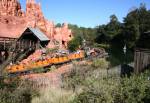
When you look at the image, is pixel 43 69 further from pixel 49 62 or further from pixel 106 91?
pixel 106 91

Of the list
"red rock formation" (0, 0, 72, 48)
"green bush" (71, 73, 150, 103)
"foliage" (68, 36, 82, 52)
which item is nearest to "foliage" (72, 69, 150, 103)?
"green bush" (71, 73, 150, 103)

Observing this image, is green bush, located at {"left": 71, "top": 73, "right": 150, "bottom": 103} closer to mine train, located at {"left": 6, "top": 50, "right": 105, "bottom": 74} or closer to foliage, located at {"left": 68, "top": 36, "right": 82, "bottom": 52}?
mine train, located at {"left": 6, "top": 50, "right": 105, "bottom": 74}

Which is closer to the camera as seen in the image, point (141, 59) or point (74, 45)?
point (141, 59)

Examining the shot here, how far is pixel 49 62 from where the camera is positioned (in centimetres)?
3734

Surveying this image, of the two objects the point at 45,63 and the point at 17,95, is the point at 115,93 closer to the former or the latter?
the point at 17,95

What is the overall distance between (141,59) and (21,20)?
32.9 meters

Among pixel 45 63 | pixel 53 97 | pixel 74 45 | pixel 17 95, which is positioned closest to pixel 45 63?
pixel 45 63

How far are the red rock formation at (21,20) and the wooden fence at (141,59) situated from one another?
2892 cm

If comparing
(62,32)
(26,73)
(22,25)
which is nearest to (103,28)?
(62,32)

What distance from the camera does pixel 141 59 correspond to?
24703 millimetres

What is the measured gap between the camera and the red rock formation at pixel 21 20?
52.2 metres

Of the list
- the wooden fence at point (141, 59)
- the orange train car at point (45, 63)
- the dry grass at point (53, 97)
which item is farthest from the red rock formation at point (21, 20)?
the dry grass at point (53, 97)

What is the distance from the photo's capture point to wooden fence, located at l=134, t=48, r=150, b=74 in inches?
958

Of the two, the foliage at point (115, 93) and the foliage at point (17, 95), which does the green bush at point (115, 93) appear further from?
the foliage at point (17, 95)
